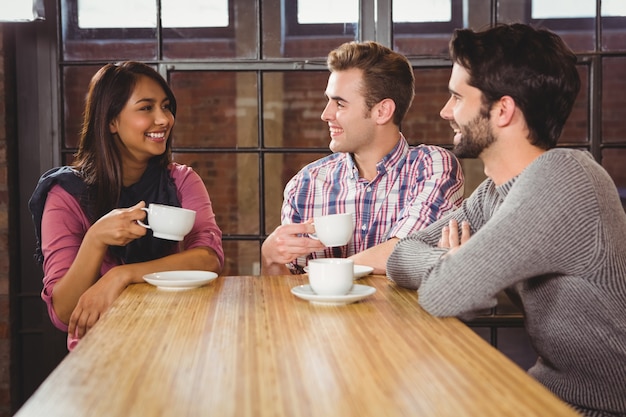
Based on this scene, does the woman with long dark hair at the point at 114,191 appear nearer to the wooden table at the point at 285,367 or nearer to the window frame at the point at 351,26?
the wooden table at the point at 285,367

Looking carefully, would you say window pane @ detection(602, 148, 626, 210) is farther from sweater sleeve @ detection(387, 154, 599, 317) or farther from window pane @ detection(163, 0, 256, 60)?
sweater sleeve @ detection(387, 154, 599, 317)

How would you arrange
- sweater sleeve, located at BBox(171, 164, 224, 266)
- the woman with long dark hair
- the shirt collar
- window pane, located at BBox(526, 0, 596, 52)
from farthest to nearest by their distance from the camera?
1. window pane, located at BBox(526, 0, 596, 52)
2. the shirt collar
3. sweater sleeve, located at BBox(171, 164, 224, 266)
4. the woman with long dark hair

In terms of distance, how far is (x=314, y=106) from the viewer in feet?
10.2

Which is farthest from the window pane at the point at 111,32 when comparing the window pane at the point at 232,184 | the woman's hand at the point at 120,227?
the woman's hand at the point at 120,227

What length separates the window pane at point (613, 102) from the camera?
2.91 meters

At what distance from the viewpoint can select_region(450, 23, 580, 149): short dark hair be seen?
5.20 ft

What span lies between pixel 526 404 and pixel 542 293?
60cm

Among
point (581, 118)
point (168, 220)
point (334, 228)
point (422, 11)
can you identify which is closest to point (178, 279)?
point (168, 220)

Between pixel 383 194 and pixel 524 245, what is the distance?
1019 millimetres

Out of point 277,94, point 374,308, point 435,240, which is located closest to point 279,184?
point 277,94

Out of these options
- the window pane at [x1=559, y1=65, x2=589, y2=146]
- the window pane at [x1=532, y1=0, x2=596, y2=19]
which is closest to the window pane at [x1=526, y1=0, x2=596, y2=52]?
the window pane at [x1=532, y1=0, x2=596, y2=19]

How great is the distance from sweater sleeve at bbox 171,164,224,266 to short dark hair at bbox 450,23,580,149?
3.09 ft

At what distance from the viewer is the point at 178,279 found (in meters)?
1.71

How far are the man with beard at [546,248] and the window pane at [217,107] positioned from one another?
1503 millimetres
